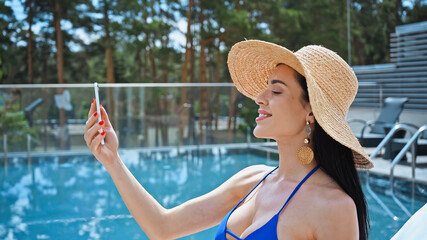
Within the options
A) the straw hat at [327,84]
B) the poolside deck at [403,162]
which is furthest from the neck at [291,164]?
the poolside deck at [403,162]

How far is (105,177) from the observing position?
26.7ft

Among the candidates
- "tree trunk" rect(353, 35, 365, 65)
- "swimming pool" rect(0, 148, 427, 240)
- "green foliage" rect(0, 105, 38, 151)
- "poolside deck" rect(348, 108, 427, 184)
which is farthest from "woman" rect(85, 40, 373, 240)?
"tree trunk" rect(353, 35, 365, 65)

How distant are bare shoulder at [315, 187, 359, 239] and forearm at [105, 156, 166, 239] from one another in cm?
57

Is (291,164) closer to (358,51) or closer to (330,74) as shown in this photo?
(330,74)

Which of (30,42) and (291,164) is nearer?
(291,164)

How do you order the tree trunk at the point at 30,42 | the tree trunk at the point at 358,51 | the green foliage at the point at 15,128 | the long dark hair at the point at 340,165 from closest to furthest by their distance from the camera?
the long dark hair at the point at 340,165 → the green foliage at the point at 15,128 → the tree trunk at the point at 30,42 → the tree trunk at the point at 358,51

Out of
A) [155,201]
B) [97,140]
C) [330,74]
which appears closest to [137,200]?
[155,201]

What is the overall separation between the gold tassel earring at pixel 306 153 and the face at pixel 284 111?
17mm

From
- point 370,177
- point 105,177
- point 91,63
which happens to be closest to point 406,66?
point 370,177

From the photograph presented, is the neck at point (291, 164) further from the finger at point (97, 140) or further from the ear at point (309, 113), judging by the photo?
the finger at point (97, 140)

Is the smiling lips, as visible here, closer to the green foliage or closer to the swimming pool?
the swimming pool

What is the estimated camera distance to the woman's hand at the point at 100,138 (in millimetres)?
1510

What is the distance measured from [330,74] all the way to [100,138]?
2.29ft

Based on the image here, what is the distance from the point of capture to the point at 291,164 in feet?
5.04
